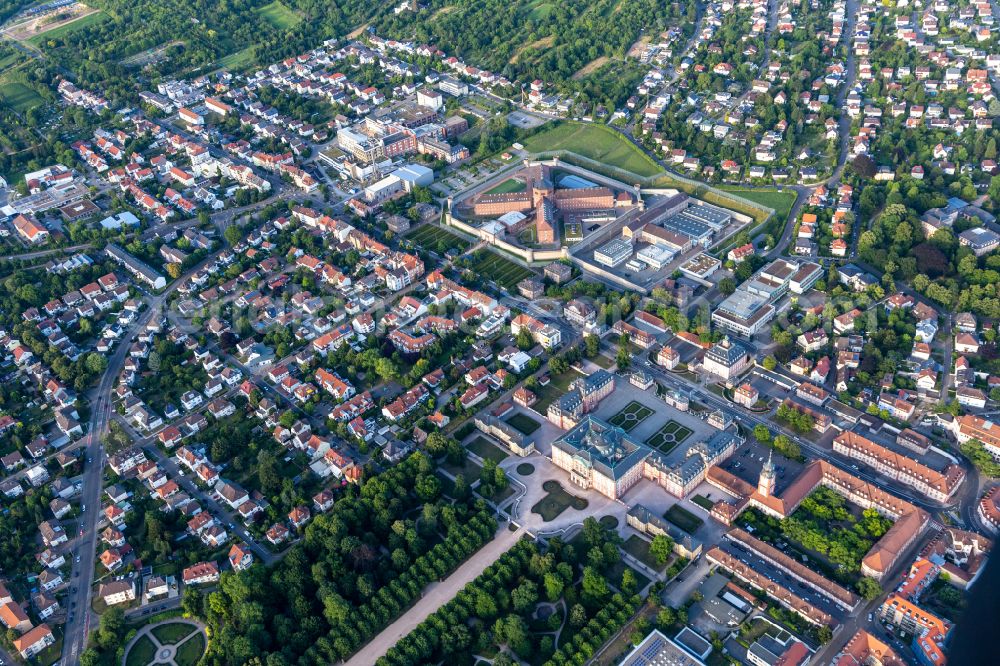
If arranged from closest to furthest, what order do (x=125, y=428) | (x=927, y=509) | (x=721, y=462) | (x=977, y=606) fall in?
(x=977, y=606) → (x=927, y=509) → (x=721, y=462) → (x=125, y=428)

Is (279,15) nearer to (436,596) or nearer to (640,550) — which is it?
(436,596)

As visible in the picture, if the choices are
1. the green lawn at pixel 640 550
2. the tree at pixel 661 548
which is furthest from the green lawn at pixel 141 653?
the tree at pixel 661 548

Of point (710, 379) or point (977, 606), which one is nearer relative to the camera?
point (977, 606)

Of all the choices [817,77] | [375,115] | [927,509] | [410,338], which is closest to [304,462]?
[410,338]

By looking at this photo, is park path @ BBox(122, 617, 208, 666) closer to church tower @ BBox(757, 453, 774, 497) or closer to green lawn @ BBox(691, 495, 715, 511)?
green lawn @ BBox(691, 495, 715, 511)

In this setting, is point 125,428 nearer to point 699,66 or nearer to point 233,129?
point 233,129

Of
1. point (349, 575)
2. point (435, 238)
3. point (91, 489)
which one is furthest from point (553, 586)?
point (435, 238)

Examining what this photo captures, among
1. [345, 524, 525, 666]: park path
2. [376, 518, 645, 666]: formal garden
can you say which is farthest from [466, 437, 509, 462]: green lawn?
[376, 518, 645, 666]: formal garden
